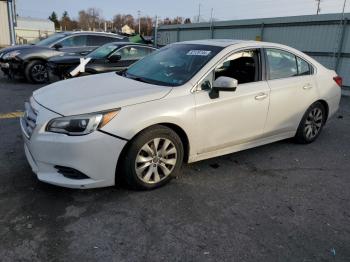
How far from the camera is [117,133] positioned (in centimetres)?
328

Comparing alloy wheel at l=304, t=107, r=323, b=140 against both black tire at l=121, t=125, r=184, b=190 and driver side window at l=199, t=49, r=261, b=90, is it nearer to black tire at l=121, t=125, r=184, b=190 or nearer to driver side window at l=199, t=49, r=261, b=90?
driver side window at l=199, t=49, r=261, b=90

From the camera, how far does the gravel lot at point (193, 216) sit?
273cm

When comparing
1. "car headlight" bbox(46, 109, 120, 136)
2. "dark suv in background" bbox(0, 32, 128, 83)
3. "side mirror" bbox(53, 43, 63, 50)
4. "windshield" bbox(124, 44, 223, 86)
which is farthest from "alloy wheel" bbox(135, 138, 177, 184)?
"side mirror" bbox(53, 43, 63, 50)

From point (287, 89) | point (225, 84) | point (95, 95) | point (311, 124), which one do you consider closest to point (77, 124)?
point (95, 95)

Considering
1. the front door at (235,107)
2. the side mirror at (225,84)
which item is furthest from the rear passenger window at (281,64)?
the side mirror at (225,84)

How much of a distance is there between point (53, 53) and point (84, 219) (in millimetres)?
8520

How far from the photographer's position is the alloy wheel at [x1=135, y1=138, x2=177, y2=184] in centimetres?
354

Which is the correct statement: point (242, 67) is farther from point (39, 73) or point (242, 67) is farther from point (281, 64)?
point (39, 73)

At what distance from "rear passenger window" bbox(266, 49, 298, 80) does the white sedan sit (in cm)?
1

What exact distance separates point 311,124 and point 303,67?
0.91m

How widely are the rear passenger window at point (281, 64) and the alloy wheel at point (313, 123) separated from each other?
77 cm

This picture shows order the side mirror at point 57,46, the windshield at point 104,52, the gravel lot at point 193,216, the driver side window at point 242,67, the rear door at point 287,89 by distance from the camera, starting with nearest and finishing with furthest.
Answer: the gravel lot at point 193,216 → the driver side window at point 242,67 → the rear door at point 287,89 → the windshield at point 104,52 → the side mirror at point 57,46

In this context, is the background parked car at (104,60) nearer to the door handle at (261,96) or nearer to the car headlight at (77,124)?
the door handle at (261,96)

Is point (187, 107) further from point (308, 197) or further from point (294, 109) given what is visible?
point (294, 109)
